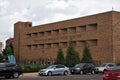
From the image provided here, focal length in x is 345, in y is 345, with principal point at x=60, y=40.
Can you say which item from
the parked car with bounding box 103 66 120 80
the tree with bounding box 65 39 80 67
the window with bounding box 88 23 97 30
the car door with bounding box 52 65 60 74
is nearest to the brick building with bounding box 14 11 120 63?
the window with bounding box 88 23 97 30

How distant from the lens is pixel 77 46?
77.7 meters

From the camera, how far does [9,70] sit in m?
38.5

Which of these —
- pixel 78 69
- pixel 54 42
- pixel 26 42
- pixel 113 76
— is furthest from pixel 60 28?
pixel 113 76

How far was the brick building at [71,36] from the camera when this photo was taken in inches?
2704

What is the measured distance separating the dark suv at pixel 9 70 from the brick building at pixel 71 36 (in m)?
30.9

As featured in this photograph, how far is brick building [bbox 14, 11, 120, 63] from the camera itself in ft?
225

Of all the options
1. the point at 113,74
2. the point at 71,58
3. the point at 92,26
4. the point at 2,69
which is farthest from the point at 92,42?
the point at 113,74

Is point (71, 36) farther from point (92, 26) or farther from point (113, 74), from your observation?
point (113, 74)

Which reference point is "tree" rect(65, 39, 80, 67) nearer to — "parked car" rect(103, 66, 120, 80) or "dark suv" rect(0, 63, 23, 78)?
"dark suv" rect(0, 63, 23, 78)

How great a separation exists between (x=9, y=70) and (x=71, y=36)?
42.0m

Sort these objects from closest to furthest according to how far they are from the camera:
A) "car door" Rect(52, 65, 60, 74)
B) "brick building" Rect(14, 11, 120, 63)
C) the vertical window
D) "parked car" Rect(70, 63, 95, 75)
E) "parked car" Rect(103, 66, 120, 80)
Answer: "parked car" Rect(103, 66, 120, 80) < "car door" Rect(52, 65, 60, 74) < "parked car" Rect(70, 63, 95, 75) < "brick building" Rect(14, 11, 120, 63) < the vertical window

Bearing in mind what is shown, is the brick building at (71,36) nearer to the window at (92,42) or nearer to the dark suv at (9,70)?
the window at (92,42)

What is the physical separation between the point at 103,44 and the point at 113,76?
49333 millimetres

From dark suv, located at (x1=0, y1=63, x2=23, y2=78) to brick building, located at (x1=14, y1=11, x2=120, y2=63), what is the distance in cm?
3089
